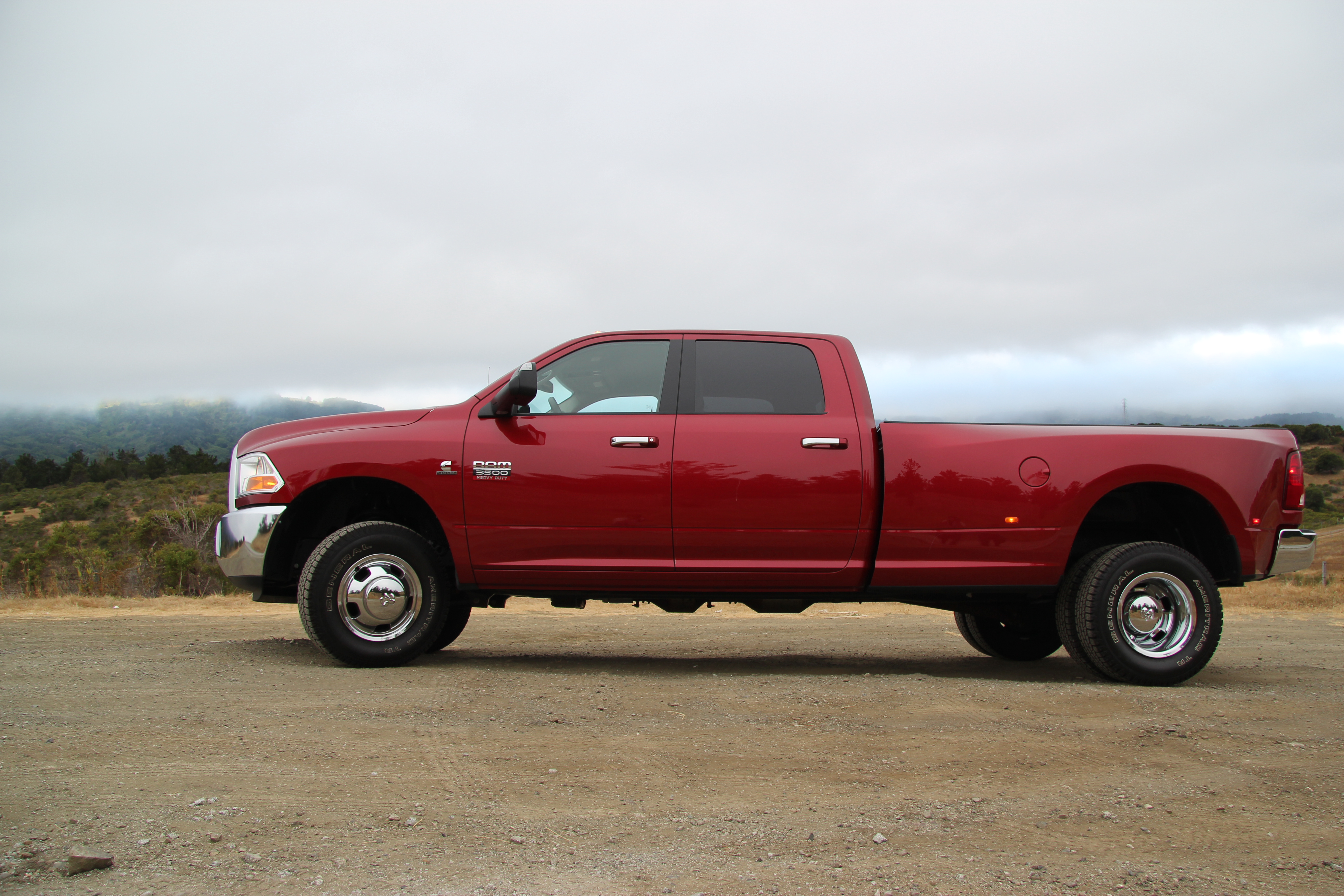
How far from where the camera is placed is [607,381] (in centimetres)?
569

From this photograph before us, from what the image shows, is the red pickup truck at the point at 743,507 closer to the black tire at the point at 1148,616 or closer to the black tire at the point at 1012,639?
the black tire at the point at 1148,616

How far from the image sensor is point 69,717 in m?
4.14

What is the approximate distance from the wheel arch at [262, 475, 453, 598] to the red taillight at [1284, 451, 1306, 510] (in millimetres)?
4948

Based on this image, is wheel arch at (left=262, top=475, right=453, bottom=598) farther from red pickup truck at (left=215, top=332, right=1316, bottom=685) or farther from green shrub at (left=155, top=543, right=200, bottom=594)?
green shrub at (left=155, top=543, right=200, bottom=594)

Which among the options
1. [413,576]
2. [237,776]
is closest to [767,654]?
[413,576]

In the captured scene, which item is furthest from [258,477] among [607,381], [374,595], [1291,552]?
[1291,552]

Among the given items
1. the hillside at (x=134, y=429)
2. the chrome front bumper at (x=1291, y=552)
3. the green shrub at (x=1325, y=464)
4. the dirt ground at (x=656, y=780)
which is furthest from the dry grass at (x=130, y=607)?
the green shrub at (x=1325, y=464)

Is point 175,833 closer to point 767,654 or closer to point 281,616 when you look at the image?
point 767,654

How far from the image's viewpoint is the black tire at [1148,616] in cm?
534

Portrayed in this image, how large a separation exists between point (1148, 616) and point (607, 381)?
3.43 metres

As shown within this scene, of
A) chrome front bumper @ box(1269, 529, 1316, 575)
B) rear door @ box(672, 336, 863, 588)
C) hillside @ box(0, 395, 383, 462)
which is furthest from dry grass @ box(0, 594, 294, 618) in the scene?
hillside @ box(0, 395, 383, 462)

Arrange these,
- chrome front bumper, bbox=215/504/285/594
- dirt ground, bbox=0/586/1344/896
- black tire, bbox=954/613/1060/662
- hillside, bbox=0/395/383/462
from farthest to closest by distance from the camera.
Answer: hillside, bbox=0/395/383/462, black tire, bbox=954/613/1060/662, chrome front bumper, bbox=215/504/285/594, dirt ground, bbox=0/586/1344/896

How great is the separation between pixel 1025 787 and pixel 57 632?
7.74 meters

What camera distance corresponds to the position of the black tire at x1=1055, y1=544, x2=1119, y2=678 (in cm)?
547
